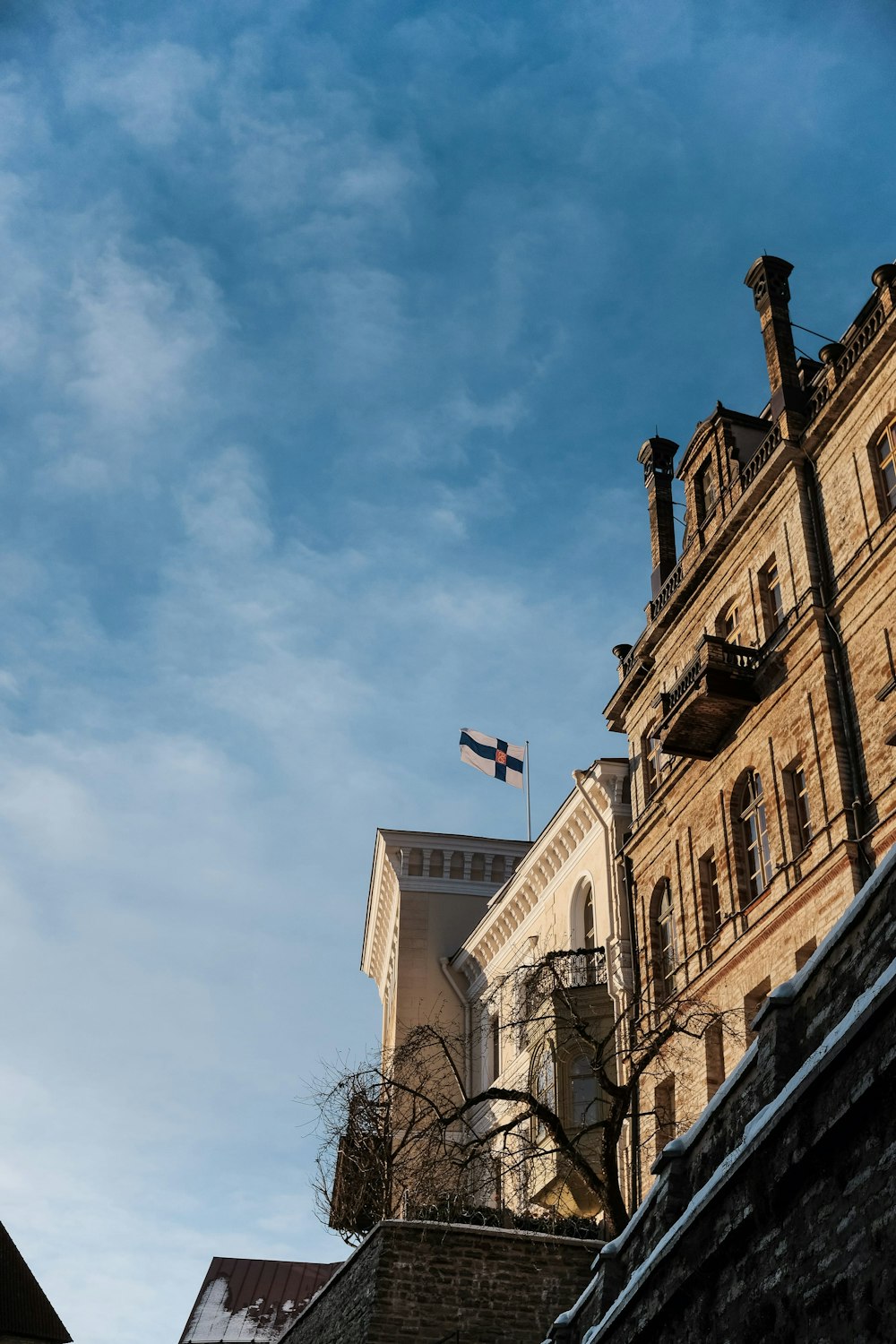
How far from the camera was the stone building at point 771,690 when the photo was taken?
23.6 meters

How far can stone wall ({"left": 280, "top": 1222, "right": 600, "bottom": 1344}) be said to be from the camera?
21.6 meters

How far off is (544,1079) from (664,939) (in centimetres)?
574

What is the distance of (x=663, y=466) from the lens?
34344 millimetres

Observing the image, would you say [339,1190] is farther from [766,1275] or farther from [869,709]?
[766,1275]

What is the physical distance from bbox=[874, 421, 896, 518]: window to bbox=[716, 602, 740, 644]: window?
4860 millimetres

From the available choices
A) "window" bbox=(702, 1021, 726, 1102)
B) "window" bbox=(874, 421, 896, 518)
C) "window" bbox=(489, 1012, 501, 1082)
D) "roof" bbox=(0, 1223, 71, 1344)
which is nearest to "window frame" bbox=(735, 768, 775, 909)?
"window" bbox=(702, 1021, 726, 1102)

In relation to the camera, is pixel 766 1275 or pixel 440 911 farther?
pixel 440 911

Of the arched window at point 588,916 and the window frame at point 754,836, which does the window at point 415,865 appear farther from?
the window frame at point 754,836

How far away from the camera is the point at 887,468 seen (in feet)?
79.9

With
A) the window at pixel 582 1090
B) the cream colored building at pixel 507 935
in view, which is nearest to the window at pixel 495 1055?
the cream colored building at pixel 507 935

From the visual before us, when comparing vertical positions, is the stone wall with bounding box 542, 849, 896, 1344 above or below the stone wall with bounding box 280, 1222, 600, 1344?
below

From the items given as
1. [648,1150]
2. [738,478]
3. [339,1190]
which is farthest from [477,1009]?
[738,478]

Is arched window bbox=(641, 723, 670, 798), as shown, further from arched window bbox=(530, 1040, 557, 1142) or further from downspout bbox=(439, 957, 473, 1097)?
downspout bbox=(439, 957, 473, 1097)

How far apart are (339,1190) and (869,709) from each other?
16.4 m
